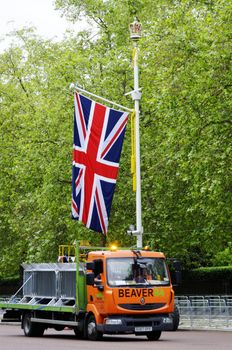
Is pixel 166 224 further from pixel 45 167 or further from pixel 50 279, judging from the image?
pixel 50 279

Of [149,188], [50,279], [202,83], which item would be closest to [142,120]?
→ [149,188]

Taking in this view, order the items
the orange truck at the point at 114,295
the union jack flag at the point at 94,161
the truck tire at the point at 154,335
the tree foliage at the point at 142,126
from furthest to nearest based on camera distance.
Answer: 1. the tree foliage at the point at 142,126
2. the union jack flag at the point at 94,161
3. the truck tire at the point at 154,335
4. the orange truck at the point at 114,295

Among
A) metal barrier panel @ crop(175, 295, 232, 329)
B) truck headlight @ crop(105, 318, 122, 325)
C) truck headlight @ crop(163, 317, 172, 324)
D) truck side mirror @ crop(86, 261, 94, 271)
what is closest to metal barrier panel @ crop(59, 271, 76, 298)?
truck side mirror @ crop(86, 261, 94, 271)

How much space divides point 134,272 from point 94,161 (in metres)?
4.63

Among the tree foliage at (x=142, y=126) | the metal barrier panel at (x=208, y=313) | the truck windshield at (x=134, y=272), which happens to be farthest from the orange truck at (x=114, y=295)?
the metal barrier panel at (x=208, y=313)

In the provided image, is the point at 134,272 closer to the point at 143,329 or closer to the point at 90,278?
the point at 90,278

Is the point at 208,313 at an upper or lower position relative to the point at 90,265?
lower

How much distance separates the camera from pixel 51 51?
180ft

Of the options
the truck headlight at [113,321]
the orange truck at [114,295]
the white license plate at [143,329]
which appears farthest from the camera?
the orange truck at [114,295]

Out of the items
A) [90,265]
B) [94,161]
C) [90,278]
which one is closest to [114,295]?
[90,278]

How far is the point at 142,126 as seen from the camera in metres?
44.0

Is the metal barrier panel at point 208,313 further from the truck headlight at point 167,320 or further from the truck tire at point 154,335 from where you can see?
the truck headlight at point 167,320

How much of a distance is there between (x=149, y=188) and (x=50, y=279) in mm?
13799

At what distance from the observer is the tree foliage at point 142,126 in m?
34.2
